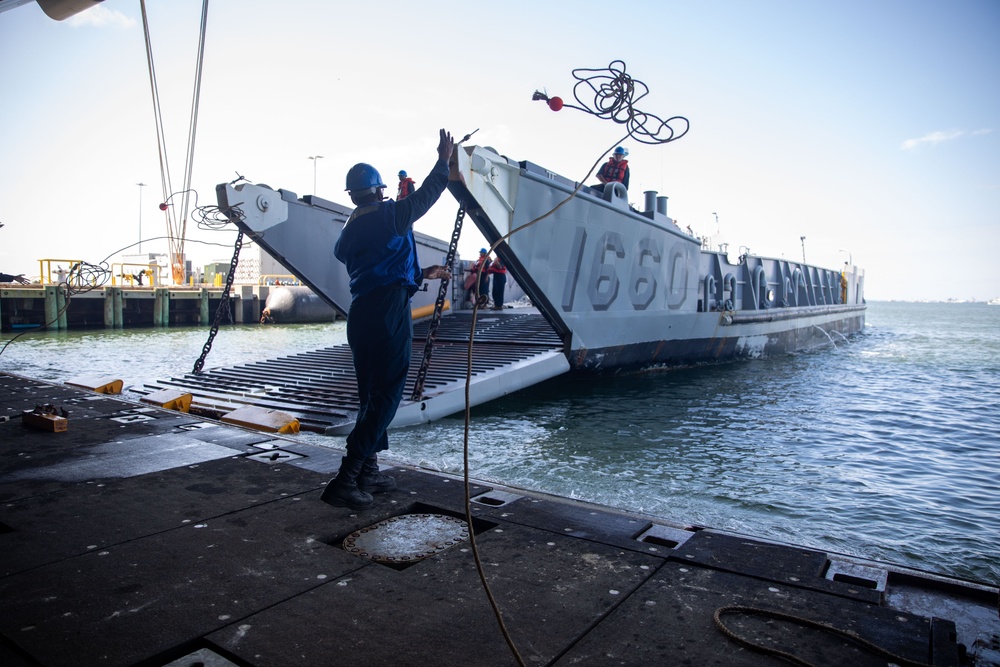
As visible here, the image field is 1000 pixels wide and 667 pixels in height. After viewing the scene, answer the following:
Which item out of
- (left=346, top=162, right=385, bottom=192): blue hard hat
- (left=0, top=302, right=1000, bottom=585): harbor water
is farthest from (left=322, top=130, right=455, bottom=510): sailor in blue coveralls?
(left=0, top=302, right=1000, bottom=585): harbor water

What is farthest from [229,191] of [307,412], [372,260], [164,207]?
[372,260]

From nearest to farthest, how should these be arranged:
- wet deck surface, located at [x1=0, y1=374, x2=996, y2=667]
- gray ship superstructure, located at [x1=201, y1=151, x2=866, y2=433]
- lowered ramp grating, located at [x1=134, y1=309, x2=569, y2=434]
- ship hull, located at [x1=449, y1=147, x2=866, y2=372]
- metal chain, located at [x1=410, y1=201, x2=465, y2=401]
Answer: wet deck surface, located at [x1=0, y1=374, x2=996, y2=667]
lowered ramp grating, located at [x1=134, y1=309, x2=569, y2=434]
metal chain, located at [x1=410, y1=201, x2=465, y2=401]
gray ship superstructure, located at [x1=201, y1=151, x2=866, y2=433]
ship hull, located at [x1=449, y1=147, x2=866, y2=372]

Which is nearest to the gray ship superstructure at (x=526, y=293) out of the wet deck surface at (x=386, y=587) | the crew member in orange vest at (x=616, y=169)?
the crew member in orange vest at (x=616, y=169)

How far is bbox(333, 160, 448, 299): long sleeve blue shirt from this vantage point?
3.23m

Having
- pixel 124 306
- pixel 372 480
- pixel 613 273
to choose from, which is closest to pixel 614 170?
pixel 613 273

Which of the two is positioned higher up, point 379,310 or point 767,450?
point 379,310

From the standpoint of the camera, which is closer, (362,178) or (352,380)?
(362,178)

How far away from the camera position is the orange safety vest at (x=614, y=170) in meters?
10.3

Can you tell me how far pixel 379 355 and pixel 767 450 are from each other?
4.47 m

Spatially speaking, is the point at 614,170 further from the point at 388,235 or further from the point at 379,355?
the point at 379,355

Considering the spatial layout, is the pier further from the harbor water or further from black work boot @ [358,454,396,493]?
black work boot @ [358,454,396,493]

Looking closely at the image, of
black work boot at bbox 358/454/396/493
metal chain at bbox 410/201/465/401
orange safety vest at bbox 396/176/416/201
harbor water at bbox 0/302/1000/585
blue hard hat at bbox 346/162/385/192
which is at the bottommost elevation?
harbor water at bbox 0/302/1000/585

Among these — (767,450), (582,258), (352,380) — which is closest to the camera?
(767,450)

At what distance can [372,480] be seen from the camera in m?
3.31
